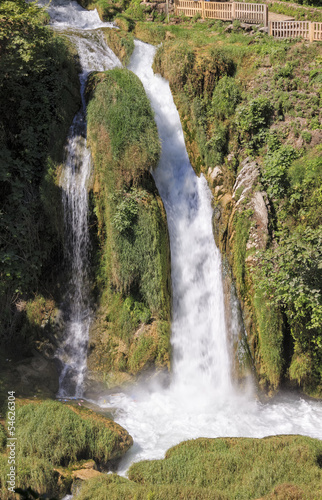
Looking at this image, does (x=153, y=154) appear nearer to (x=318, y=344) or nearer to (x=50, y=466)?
(x=318, y=344)

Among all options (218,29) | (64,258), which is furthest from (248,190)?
(218,29)

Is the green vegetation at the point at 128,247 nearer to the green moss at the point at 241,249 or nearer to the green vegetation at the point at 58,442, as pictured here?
the green moss at the point at 241,249

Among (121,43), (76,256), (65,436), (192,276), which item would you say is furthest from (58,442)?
(121,43)

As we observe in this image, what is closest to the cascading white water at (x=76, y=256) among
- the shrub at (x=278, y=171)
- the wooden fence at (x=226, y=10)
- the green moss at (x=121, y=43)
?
the green moss at (x=121, y=43)

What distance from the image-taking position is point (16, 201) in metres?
11.8

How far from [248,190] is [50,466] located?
8708 mm

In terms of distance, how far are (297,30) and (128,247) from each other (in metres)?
11.1

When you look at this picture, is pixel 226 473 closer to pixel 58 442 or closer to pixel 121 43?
pixel 58 442

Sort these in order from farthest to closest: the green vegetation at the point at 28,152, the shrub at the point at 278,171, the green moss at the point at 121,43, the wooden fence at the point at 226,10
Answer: the wooden fence at the point at 226,10, the green moss at the point at 121,43, the shrub at the point at 278,171, the green vegetation at the point at 28,152

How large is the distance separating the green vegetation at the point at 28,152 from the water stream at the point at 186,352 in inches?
27.8

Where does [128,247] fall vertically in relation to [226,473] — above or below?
above

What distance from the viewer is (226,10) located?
18500 millimetres

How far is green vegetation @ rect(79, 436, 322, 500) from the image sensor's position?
6.72m

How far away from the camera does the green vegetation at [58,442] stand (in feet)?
23.9
